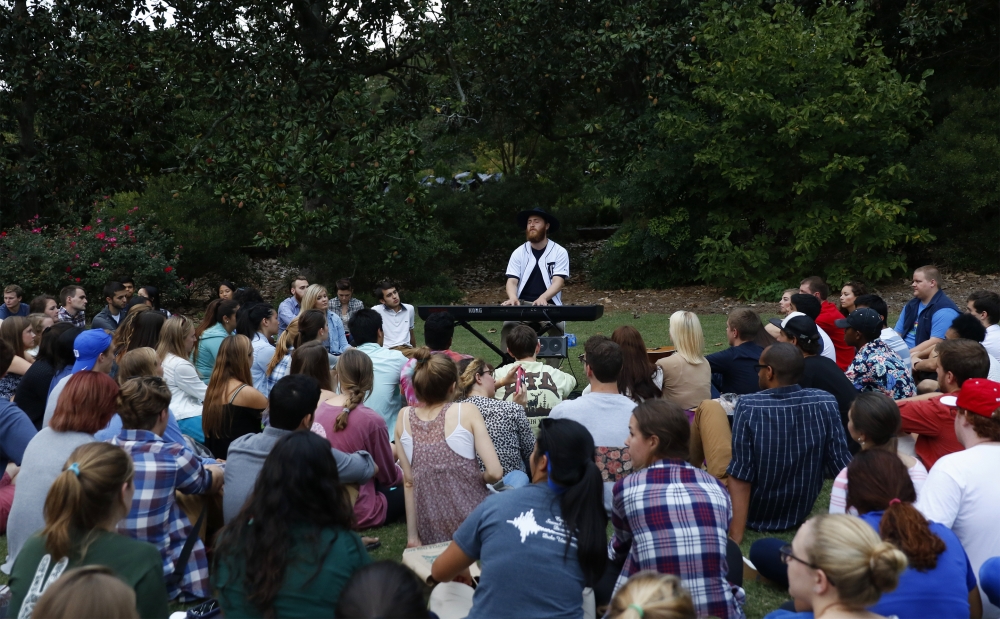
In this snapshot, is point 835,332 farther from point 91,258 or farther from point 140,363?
point 91,258

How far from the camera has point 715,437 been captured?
519 centimetres

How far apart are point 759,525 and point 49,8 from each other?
16523 millimetres

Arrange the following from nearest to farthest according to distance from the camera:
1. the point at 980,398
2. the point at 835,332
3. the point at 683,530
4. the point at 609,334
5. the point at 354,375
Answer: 1. the point at 683,530
2. the point at 980,398
3. the point at 354,375
4. the point at 835,332
5. the point at 609,334

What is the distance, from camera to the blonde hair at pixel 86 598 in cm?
220

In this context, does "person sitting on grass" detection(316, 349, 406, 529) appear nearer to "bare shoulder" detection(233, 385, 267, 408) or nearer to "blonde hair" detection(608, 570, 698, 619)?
"bare shoulder" detection(233, 385, 267, 408)

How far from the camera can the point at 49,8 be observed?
648 inches

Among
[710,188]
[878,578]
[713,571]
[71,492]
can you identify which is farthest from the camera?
[710,188]

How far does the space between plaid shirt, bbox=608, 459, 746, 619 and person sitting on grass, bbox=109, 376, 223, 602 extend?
1.98 metres

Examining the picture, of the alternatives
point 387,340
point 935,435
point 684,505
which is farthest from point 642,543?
point 387,340

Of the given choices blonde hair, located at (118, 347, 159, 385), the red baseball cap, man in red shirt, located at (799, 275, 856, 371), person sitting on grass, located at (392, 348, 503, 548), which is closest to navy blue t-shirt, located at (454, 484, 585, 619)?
person sitting on grass, located at (392, 348, 503, 548)

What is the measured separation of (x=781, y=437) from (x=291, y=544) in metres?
2.91

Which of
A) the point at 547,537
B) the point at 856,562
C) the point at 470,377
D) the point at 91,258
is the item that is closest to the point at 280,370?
the point at 470,377

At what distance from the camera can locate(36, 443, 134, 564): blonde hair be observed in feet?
9.57

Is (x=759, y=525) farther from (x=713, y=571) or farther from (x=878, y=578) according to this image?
(x=878, y=578)
